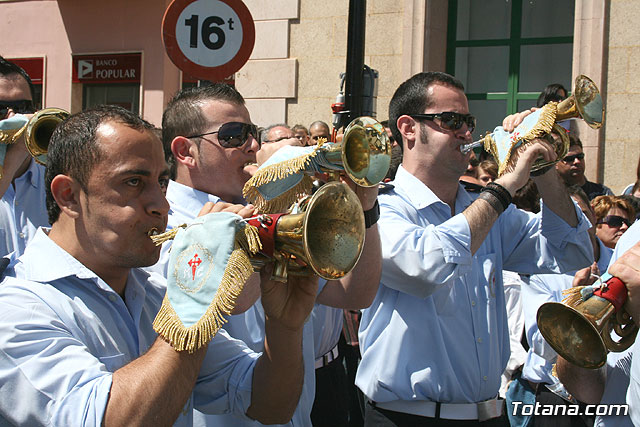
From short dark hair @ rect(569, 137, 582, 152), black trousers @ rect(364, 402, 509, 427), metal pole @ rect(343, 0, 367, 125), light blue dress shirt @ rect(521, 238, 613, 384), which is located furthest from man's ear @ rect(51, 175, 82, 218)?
metal pole @ rect(343, 0, 367, 125)

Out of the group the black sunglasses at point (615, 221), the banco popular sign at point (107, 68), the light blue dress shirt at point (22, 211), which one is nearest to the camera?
the light blue dress shirt at point (22, 211)

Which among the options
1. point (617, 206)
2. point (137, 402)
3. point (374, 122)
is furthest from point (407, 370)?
point (617, 206)

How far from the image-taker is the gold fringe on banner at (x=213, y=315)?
1.84m

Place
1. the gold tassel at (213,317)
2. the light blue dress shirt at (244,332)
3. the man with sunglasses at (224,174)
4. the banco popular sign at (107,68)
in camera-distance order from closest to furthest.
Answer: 1. the gold tassel at (213,317)
2. the light blue dress shirt at (244,332)
3. the man with sunglasses at (224,174)
4. the banco popular sign at (107,68)

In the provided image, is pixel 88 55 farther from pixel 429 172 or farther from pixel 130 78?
pixel 429 172

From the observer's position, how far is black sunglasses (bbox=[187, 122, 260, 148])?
3.36 meters

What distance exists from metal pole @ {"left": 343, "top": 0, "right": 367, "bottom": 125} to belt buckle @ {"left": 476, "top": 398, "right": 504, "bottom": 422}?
3825mm

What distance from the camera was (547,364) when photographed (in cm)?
421

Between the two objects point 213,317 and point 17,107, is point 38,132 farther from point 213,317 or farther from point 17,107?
point 213,317

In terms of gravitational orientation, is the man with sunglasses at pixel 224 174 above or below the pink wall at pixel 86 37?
below

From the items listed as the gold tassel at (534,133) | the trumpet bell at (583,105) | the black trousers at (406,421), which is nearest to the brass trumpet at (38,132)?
the black trousers at (406,421)

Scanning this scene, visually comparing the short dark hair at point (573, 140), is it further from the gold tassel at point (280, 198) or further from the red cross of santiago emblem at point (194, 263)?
the red cross of santiago emblem at point (194, 263)

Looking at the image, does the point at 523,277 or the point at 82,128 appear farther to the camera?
the point at 523,277

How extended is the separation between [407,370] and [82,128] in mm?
1839
